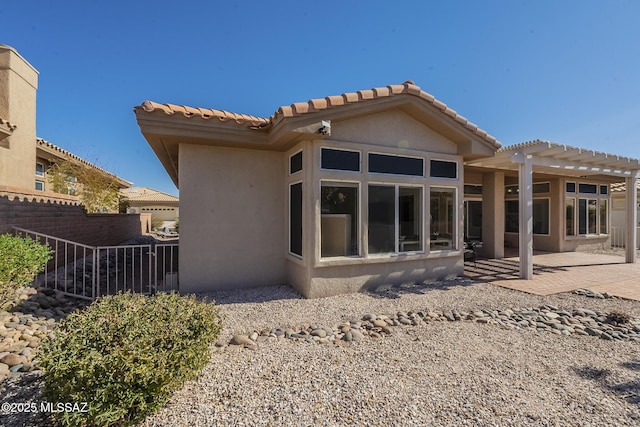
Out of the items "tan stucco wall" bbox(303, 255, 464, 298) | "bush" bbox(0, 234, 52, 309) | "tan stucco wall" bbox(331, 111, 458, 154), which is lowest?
"tan stucco wall" bbox(303, 255, 464, 298)

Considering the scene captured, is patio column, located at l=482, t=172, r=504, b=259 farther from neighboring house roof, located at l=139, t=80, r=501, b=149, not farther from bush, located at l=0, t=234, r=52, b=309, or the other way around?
bush, located at l=0, t=234, r=52, b=309

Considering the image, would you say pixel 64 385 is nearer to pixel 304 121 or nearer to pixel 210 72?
pixel 304 121

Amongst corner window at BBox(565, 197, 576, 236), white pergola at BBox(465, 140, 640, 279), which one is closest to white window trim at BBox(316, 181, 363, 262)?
white pergola at BBox(465, 140, 640, 279)

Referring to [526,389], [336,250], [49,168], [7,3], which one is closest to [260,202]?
[336,250]

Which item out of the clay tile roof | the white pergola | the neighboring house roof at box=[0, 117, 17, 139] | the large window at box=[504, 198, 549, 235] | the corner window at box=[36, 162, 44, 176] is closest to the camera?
the clay tile roof

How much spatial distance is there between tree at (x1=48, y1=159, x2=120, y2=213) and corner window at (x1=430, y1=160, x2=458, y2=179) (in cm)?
1774

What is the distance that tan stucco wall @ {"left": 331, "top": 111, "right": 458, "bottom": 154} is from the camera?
7.54 meters

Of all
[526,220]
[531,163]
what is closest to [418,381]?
[526,220]

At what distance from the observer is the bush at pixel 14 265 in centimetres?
481

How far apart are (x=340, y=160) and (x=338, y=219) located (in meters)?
1.59

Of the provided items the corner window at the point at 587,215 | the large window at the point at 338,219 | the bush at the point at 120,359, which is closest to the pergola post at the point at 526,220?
the large window at the point at 338,219

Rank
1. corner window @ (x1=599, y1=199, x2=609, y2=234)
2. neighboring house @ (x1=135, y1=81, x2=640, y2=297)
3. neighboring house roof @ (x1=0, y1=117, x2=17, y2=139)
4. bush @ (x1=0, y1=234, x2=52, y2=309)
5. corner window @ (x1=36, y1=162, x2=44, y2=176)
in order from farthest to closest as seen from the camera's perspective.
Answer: corner window @ (x1=599, y1=199, x2=609, y2=234) → corner window @ (x1=36, y1=162, x2=44, y2=176) → neighboring house roof @ (x1=0, y1=117, x2=17, y2=139) → neighboring house @ (x1=135, y1=81, x2=640, y2=297) → bush @ (x1=0, y1=234, x2=52, y2=309)

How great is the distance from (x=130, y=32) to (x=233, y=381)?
11999mm

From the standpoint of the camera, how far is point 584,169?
35.3ft
